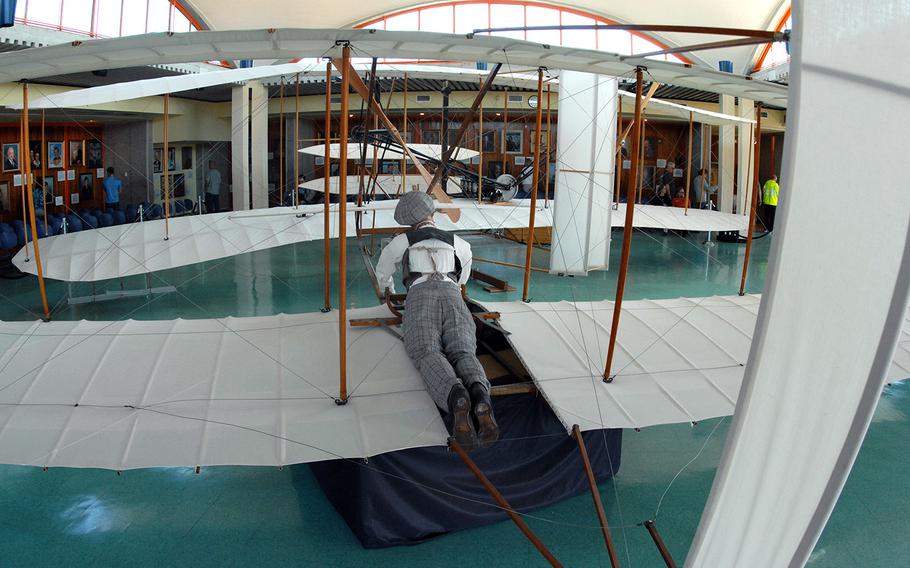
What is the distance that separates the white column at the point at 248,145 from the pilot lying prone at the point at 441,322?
1314cm

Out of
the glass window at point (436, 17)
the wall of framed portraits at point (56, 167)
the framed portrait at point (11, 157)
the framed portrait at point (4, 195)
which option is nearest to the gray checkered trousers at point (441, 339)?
the wall of framed portraits at point (56, 167)

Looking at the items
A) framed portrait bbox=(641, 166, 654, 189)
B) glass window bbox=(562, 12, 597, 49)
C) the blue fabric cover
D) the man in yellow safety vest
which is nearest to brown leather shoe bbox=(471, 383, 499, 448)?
the blue fabric cover

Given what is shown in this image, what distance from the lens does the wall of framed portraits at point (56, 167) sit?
12828 mm

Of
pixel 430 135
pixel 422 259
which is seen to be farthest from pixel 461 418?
pixel 430 135

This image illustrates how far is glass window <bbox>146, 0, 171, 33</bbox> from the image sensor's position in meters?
16.8

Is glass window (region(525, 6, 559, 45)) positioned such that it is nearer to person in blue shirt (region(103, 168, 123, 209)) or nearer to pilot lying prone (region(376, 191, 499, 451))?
person in blue shirt (region(103, 168, 123, 209))

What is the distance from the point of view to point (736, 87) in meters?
5.76

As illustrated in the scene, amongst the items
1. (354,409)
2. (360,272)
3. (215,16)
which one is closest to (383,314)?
(354,409)

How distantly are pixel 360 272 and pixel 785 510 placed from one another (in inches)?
426

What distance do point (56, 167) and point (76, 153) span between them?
899 millimetres

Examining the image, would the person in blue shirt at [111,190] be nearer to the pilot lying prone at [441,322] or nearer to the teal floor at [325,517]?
the teal floor at [325,517]

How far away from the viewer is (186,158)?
802 inches

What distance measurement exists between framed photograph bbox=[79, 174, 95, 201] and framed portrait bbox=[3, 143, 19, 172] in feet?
7.82

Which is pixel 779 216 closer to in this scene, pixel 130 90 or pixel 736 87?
pixel 736 87
